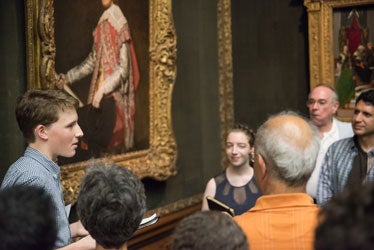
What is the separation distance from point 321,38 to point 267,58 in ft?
2.53

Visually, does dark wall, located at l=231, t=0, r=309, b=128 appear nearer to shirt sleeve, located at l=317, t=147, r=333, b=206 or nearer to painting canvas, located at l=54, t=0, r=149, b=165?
painting canvas, located at l=54, t=0, r=149, b=165

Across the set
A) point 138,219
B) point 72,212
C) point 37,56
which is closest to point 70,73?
point 37,56

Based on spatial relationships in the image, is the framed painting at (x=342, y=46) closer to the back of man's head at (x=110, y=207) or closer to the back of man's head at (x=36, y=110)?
the back of man's head at (x=36, y=110)

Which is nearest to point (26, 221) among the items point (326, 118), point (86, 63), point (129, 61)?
point (86, 63)

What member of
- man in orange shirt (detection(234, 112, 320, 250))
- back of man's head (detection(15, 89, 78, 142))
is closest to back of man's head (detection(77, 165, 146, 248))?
man in orange shirt (detection(234, 112, 320, 250))

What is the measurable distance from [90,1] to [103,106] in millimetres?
853

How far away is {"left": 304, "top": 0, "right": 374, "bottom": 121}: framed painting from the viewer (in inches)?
288

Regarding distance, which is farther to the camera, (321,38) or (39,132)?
(321,38)

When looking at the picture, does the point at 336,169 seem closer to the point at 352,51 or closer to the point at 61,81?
the point at 61,81

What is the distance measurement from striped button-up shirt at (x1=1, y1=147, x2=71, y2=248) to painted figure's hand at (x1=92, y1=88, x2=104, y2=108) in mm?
1800

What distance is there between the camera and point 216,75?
7438mm

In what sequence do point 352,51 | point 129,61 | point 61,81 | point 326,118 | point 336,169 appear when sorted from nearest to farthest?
point 61,81 → point 336,169 → point 129,61 → point 326,118 → point 352,51

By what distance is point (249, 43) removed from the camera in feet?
25.7

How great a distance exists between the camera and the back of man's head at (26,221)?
1718 millimetres
